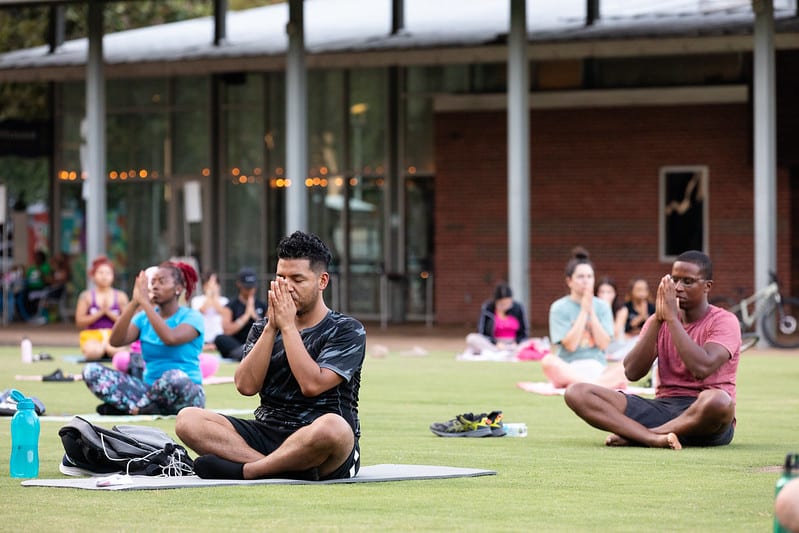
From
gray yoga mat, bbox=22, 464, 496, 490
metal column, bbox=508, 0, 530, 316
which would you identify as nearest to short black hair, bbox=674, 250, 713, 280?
gray yoga mat, bbox=22, 464, 496, 490

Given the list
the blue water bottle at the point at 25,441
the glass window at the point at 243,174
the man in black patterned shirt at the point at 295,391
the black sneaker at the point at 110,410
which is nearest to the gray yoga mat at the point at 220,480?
the man in black patterned shirt at the point at 295,391

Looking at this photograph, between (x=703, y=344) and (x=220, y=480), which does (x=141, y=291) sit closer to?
(x=220, y=480)

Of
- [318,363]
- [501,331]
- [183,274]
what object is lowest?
[501,331]

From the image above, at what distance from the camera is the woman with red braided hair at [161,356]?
42.3 ft

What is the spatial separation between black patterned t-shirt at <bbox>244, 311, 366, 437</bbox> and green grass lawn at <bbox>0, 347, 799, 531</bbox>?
38 cm

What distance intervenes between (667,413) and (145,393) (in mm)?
4438

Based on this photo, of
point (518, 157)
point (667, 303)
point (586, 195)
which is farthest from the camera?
point (586, 195)

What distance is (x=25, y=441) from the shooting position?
9203 millimetres

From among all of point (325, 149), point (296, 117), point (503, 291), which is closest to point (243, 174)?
point (325, 149)

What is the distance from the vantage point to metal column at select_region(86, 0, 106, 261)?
27.4 meters

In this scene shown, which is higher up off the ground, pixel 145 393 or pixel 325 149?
pixel 325 149

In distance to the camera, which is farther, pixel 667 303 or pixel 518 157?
pixel 518 157

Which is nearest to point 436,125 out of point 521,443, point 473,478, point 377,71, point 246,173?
point 377,71

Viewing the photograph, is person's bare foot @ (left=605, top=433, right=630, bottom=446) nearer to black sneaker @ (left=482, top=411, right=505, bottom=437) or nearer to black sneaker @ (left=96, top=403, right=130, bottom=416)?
black sneaker @ (left=482, top=411, right=505, bottom=437)
